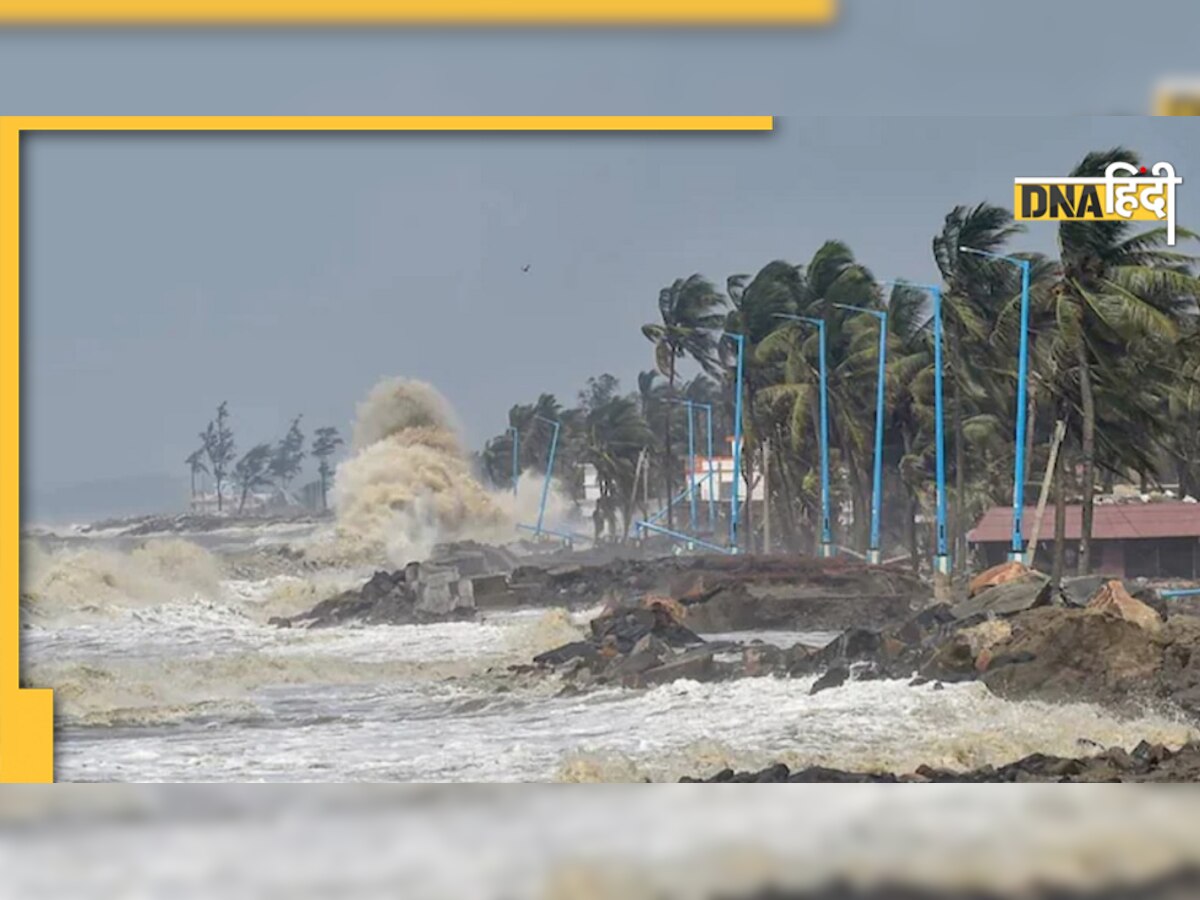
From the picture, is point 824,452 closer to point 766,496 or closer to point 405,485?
point 766,496

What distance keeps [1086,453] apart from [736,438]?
1.85 m

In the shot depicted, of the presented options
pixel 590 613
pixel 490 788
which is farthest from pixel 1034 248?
pixel 490 788

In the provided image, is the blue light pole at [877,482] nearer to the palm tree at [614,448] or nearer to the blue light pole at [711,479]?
the blue light pole at [711,479]

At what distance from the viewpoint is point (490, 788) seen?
35.2ft

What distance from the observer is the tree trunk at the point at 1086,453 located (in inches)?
460

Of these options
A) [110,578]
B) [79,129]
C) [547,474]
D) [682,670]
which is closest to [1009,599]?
[682,670]

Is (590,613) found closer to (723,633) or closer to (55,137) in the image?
(723,633)

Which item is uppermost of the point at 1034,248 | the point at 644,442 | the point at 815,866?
the point at 1034,248

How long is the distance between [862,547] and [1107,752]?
1839mm

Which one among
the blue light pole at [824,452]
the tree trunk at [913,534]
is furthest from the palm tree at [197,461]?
the tree trunk at [913,534]

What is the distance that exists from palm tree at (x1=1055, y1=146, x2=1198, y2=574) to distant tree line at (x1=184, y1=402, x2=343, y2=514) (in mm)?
3862

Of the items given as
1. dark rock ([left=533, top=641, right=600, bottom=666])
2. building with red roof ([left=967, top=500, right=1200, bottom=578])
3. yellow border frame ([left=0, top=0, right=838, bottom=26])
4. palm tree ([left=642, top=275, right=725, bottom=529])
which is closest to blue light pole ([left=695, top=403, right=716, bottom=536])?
palm tree ([left=642, top=275, right=725, bottom=529])

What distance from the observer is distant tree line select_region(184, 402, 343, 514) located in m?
11.2

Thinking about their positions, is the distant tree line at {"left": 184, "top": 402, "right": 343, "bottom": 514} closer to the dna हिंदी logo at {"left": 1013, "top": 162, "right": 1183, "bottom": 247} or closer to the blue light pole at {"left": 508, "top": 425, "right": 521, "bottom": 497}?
the blue light pole at {"left": 508, "top": 425, "right": 521, "bottom": 497}
